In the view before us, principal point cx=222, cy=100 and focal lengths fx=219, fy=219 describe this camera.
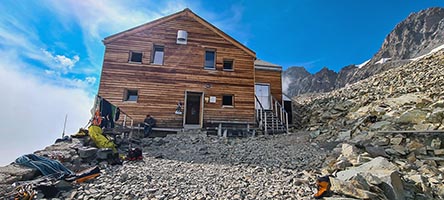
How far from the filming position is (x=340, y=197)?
4.55m

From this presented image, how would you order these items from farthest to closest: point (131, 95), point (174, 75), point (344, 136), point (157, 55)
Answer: point (157, 55) < point (174, 75) < point (131, 95) < point (344, 136)

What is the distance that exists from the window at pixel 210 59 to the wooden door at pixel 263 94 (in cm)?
439

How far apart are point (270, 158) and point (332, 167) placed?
2.34 meters

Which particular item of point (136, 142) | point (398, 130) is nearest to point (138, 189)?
point (136, 142)

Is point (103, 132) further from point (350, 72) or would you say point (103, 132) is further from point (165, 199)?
point (350, 72)

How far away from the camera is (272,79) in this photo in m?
18.6

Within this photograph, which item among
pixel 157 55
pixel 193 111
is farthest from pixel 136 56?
pixel 193 111

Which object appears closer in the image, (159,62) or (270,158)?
(270,158)

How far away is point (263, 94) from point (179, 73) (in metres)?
7.18

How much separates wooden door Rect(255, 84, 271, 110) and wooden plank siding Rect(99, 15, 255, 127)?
2.37m

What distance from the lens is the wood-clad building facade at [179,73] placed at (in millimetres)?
13961

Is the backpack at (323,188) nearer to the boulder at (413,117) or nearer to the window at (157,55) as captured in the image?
the boulder at (413,117)

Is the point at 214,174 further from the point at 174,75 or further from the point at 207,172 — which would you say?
the point at 174,75

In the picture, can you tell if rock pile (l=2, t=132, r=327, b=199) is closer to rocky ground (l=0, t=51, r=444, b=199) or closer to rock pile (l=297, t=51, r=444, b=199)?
rocky ground (l=0, t=51, r=444, b=199)
